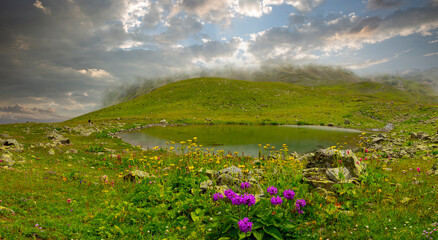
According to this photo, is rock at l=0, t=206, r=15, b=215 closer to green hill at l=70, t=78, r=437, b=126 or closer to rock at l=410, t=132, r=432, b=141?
rock at l=410, t=132, r=432, b=141

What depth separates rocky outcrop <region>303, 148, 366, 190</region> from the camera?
8430 millimetres

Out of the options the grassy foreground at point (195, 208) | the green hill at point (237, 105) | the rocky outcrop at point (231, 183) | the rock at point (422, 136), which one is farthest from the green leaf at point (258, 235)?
the green hill at point (237, 105)

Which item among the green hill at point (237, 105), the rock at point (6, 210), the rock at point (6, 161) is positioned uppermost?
the green hill at point (237, 105)

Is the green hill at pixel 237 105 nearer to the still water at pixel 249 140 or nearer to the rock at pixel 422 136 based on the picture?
the still water at pixel 249 140

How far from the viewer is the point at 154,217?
7176 mm

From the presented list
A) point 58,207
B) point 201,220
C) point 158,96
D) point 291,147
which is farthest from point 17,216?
point 158,96

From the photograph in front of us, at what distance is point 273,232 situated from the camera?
5.67 metres

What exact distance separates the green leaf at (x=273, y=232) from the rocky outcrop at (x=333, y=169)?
3.56 meters

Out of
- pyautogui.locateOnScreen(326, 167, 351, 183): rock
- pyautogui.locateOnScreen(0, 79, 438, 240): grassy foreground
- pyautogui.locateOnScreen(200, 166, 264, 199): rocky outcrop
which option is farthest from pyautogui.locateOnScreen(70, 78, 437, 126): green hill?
pyautogui.locateOnScreen(200, 166, 264, 199): rocky outcrop

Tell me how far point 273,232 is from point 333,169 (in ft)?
16.0

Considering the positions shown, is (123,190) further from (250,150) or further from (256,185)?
(250,150)

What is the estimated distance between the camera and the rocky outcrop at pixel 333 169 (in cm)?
843

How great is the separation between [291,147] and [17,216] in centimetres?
2381

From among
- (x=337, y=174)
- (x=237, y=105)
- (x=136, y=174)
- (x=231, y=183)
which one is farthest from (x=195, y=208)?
(x=237, y=105)
